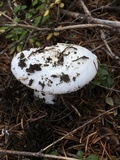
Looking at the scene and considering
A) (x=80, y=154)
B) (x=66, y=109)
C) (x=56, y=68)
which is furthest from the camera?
(x=66, y=109)

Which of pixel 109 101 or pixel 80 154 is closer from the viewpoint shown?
pixel 80 154

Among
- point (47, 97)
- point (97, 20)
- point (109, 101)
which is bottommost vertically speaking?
point (109, 101)

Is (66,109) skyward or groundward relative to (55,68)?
groundward

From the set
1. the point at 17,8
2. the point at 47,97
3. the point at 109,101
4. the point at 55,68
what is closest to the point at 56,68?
the point at 55,68

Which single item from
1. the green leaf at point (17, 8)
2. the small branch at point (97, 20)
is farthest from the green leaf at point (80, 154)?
the green leaf at point (17, 8)

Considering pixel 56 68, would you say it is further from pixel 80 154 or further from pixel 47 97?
pixel 80 154

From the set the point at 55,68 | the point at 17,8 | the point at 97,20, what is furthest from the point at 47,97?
the point at 17,8

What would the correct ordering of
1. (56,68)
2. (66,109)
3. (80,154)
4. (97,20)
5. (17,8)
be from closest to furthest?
1. (80,154)
2. (56,68)
3. (66,109)
4. (97,20)
5. (17,8)

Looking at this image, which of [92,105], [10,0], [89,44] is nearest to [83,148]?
[92,105]
